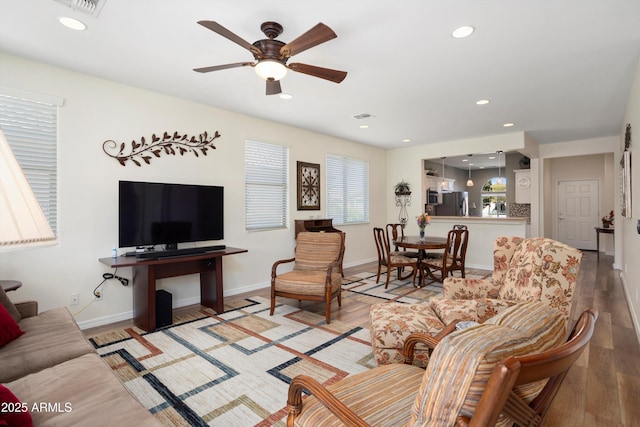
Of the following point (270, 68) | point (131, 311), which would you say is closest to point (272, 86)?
point (270, 68)

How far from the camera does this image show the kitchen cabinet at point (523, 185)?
771 centimetres

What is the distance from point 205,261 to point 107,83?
2245 millimetres

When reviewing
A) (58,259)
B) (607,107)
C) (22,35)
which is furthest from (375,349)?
(607,107)

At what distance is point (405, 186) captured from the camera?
291 inches

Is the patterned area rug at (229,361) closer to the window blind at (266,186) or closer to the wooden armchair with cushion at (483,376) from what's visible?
the wooden armchair with cushion at (483,376)

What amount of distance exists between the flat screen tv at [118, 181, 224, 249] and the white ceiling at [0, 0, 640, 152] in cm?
119

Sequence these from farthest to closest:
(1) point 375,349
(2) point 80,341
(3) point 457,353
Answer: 1. (1) point 375,349
2. (2) point 80,341
3. (3) point 457,353

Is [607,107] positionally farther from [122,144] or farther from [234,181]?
[122,144]

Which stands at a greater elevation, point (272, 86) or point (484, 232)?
point (272, 86)

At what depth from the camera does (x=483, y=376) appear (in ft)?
2.53

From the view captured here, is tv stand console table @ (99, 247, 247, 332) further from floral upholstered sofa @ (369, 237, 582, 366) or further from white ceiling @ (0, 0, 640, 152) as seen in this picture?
floral upholstered sofa @ (369, 237, 582, 366)

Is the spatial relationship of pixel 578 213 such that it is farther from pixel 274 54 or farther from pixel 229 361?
pixel 229 361

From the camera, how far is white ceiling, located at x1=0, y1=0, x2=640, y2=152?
227 cm

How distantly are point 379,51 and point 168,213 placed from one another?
2.85 m
